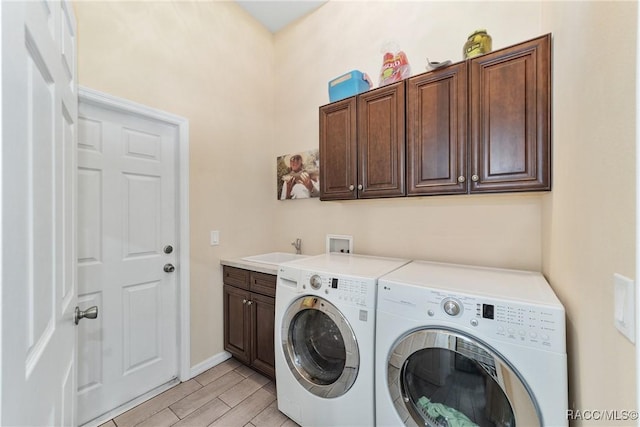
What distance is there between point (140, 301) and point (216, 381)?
33.2 inches

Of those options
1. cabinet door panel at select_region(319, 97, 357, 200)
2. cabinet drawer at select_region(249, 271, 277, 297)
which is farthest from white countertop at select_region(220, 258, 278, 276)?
cabinet door panel at select_region(319, 97, 357, 200)

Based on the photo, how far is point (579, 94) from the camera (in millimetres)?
849

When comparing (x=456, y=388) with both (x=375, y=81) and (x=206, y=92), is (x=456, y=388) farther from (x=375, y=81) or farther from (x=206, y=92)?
(x=206, y=92)

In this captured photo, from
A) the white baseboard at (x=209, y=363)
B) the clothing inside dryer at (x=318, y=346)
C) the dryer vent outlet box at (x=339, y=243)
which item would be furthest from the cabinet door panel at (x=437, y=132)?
the white baseboard at (x=209, y=363)

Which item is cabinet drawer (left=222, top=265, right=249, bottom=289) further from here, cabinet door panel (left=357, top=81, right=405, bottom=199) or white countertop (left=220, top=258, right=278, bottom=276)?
cabinet door panel (left=357, top=81, right=405, bottom=199)

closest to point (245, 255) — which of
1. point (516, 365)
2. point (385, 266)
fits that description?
point (385, 266)

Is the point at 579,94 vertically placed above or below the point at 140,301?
above

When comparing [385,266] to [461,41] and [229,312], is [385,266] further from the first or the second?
[461,41]

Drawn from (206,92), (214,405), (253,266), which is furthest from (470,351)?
(206,92)

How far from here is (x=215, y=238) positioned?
7.36 ft

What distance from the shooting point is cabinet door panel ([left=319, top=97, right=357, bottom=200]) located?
1839 millimetres

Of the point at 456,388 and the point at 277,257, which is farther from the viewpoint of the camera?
the point at 277,257

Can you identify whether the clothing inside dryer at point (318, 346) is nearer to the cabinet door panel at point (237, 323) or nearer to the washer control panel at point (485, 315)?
the washer control panel at point (485, 315)

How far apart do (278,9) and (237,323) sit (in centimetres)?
294
